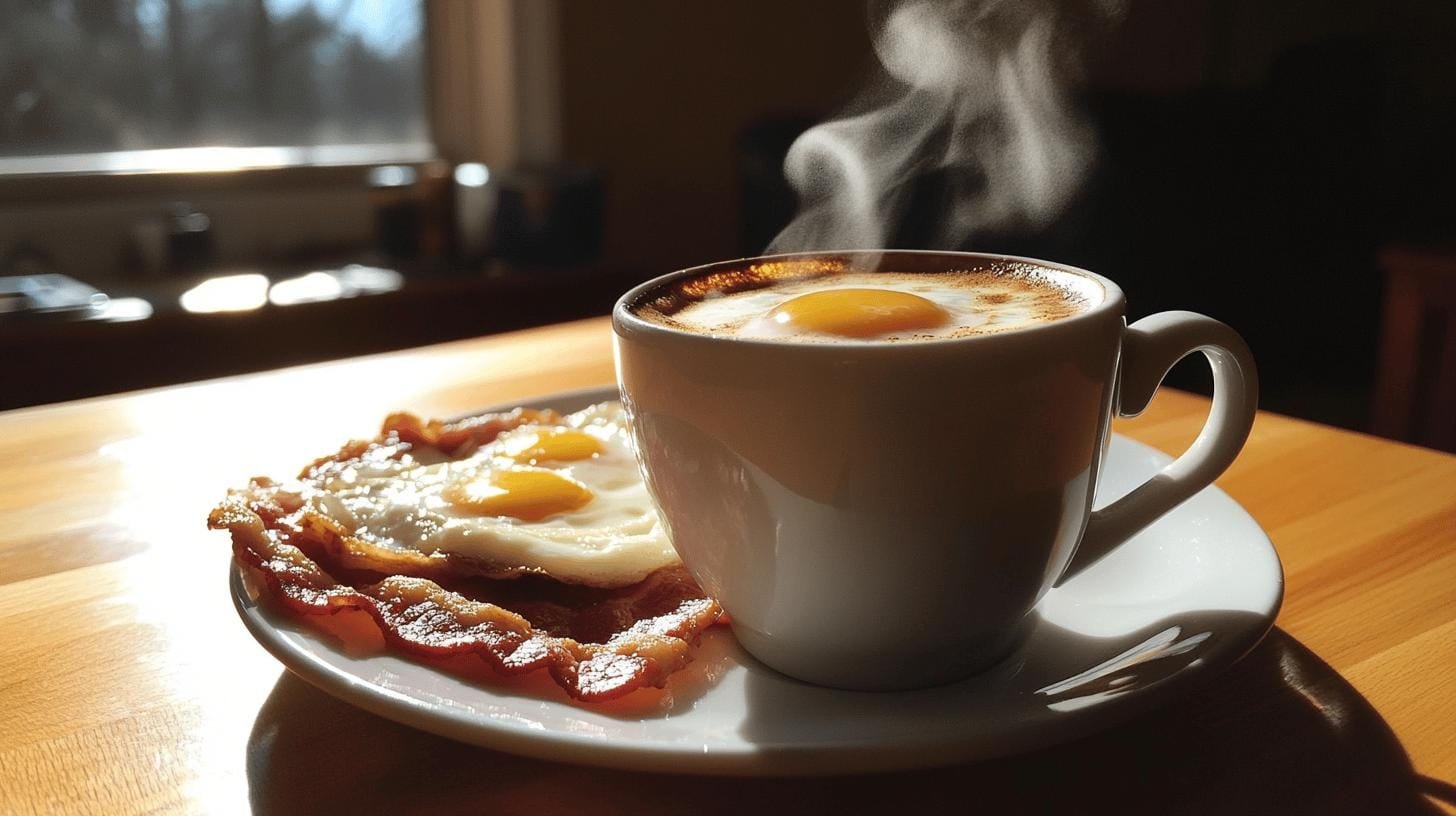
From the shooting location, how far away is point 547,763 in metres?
0.46

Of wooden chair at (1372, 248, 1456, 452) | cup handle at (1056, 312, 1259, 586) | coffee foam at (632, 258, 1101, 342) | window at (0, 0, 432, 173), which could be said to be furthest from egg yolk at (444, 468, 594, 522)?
window at (0, 0, 432, 173)

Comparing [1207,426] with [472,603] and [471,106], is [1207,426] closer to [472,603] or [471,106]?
[472,603]

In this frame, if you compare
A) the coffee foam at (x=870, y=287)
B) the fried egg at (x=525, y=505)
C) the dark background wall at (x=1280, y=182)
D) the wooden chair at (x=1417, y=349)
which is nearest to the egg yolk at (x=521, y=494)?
the fried egg at (x=525, y=505)

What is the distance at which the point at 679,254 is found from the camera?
4023mm

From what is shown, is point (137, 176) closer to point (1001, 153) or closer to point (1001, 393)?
point (1001, 153)

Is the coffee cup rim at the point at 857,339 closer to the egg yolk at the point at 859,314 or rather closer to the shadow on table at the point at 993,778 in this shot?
the egg yolk at the point at 859,314

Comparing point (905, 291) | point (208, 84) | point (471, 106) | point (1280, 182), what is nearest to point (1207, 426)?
point (905, 291)

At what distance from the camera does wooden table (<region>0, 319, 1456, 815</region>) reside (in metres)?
0.43

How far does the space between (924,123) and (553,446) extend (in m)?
0.37

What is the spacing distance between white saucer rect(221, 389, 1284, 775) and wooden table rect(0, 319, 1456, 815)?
0.03 m

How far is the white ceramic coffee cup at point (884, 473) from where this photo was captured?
44cm

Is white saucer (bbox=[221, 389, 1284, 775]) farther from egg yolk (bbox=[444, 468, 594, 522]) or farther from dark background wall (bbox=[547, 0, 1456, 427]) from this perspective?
dark background wall (bbox=[547, 0, 1456, 427])

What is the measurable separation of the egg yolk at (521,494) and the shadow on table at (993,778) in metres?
0.18

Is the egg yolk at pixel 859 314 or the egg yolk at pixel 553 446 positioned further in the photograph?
the egg yolk at pixel 553 446
